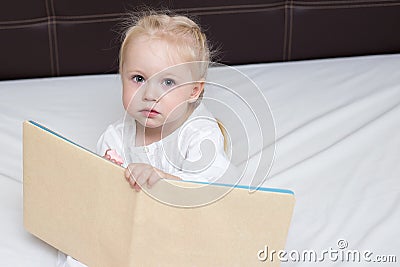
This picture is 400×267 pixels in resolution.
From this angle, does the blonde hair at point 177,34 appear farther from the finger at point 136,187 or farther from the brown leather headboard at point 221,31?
the brown leather headboard at point 221,31

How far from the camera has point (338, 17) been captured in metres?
1.74

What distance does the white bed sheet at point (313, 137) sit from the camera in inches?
47.4

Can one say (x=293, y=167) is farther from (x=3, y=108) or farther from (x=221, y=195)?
(x=3, y=108)

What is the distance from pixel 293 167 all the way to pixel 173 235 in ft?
1.33

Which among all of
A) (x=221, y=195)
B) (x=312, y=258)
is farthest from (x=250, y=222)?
(x=312, y=258)

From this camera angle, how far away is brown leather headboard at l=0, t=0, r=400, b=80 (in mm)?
1649

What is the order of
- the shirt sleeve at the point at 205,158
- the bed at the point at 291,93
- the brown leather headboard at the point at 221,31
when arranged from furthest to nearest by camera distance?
the brown leather headboard at the point at 221,31 < the bed at the point at 291,93 < the shirt sleeve at the point at 205,158

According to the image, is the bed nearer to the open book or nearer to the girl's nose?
the open book

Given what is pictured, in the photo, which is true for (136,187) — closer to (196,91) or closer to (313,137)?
(196,91)

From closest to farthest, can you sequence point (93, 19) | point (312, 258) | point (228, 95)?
point (312, 258)
point (228, 95)
point (93, 19)

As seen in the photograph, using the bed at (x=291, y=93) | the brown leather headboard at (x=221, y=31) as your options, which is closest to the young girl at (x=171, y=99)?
the bed at (x=291, y=93)

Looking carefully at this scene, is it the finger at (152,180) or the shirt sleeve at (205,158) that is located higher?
the finger at (152,180)

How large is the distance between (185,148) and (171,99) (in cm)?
9

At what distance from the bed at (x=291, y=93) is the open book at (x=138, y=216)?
0.44 ft
